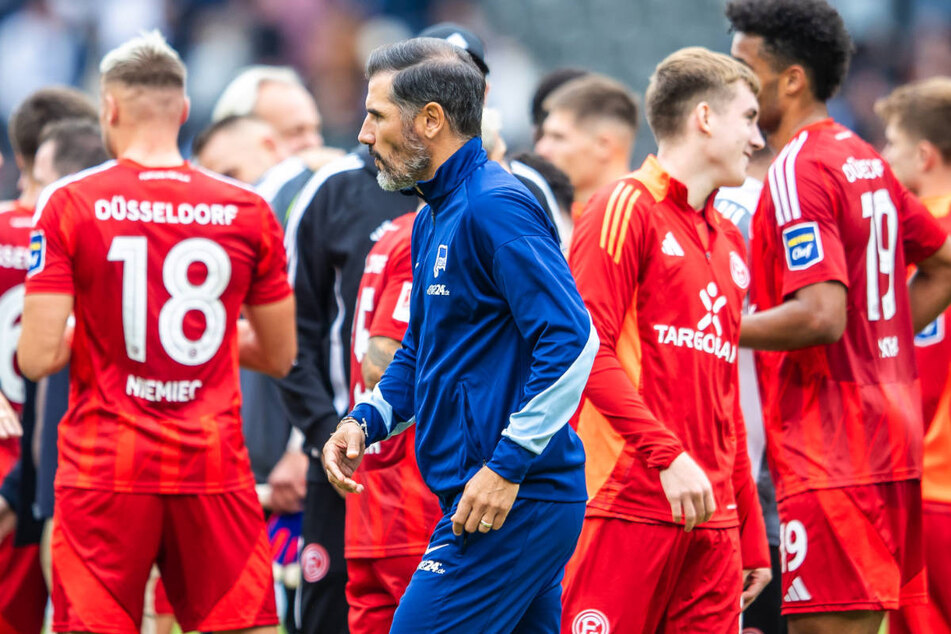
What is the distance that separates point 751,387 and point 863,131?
12.1m

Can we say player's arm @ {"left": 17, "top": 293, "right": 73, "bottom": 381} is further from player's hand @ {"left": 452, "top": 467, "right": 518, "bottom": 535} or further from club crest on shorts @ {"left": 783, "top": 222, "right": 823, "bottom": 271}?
club crest on shorts @ {"left": 783, "top": 222, "right": 823, "bottom": 271}

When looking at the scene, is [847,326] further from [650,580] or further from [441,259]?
[441,259]

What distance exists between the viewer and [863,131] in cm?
1723

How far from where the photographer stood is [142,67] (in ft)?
17.5

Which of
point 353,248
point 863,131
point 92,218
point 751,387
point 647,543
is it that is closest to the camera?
point 647,543

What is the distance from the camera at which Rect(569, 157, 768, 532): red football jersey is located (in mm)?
4344

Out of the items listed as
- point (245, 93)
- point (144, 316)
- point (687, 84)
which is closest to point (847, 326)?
point (687, 84)

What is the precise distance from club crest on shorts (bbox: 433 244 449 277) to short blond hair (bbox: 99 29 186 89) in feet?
7.19

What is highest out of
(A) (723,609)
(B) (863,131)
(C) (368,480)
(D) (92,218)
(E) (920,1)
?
(E) (920,1)

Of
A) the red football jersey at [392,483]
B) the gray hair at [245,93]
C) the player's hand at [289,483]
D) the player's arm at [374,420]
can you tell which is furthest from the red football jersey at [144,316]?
the gray hair at [245,93]

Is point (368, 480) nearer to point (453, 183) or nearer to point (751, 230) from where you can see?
point (453, 183)

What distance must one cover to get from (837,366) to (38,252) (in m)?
3.00

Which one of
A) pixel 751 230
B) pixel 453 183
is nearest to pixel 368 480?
pixel 453 183

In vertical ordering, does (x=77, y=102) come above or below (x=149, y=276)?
above
